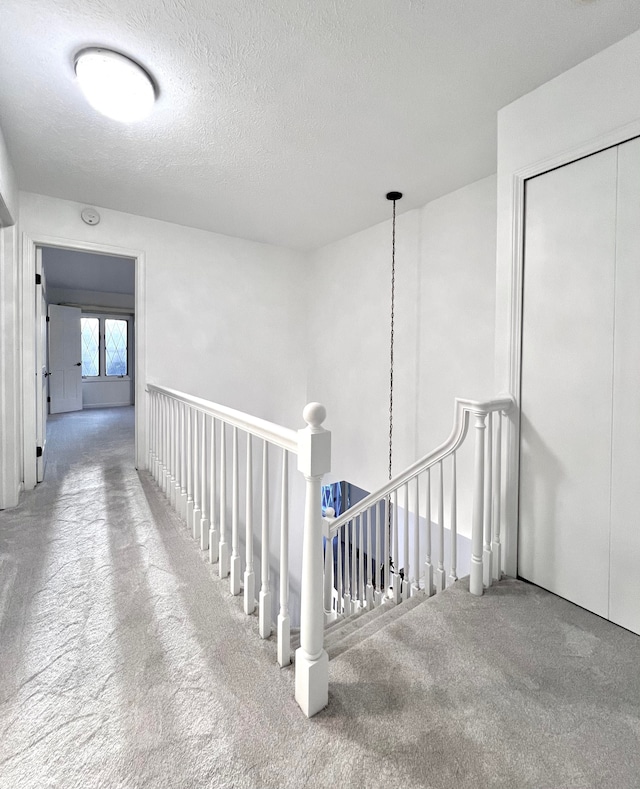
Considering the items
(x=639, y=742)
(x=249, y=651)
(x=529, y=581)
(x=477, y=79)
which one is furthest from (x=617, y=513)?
(x=477, y=79)

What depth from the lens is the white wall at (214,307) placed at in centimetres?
342

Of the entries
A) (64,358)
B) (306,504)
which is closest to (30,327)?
(306,504)

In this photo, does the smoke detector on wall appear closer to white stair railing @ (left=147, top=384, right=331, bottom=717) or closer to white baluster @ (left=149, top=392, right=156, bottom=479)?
white baluster @ (left=149, top=392, right=156, bottom=479)

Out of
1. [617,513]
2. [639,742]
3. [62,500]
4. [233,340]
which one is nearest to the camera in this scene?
[639,742]

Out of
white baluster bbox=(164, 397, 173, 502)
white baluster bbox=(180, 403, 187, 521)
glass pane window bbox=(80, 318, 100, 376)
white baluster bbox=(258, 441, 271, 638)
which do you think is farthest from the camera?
glass pane window bbox=(80, 318, 100, 376)

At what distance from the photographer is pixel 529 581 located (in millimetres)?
1964

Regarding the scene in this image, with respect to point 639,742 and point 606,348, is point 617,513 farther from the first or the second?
point 639,742

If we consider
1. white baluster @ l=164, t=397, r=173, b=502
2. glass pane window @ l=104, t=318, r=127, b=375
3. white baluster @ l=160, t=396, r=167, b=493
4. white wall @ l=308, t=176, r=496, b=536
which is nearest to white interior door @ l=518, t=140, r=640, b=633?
white wall @ l=308, t=176, r=496, b=536

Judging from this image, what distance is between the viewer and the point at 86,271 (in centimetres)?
601

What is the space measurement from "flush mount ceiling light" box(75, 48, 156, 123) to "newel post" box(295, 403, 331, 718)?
5.93 feet

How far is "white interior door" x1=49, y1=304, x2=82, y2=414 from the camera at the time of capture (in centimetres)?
698

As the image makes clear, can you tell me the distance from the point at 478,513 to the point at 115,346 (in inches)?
328

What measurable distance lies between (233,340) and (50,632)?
9.81ft

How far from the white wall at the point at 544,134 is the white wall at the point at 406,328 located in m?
0.76
